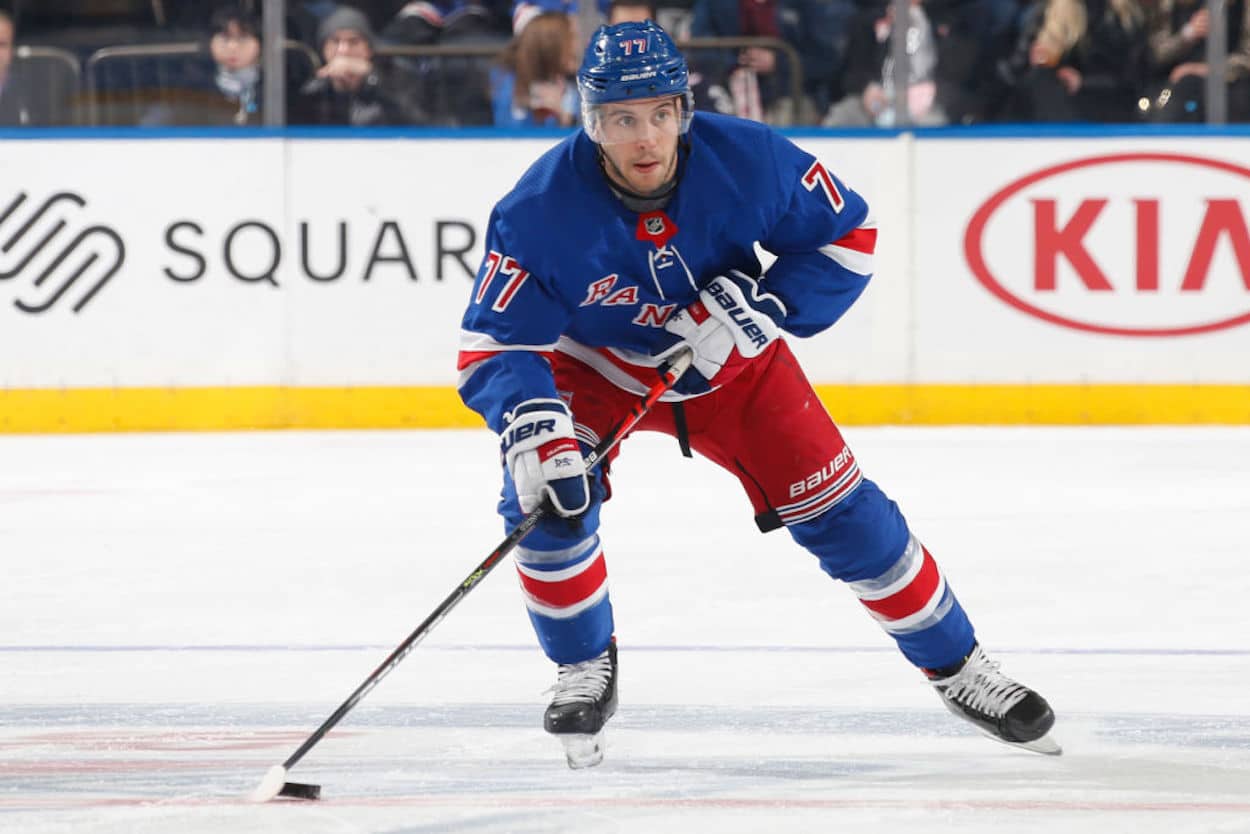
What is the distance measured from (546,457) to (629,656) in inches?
32.7

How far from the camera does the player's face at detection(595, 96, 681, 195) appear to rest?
2.70 meters

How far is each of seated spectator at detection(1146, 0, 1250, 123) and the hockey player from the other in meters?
4.00

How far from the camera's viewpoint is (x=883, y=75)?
21.9ft

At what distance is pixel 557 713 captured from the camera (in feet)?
9.02

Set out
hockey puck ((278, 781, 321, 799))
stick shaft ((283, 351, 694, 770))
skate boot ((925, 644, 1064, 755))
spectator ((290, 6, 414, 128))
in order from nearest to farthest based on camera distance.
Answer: hockey puck ((278, 781, 321, 799)) → stick shaft ((283, 351, 694, 770)) → skate boot ((925, 644, 1064, 755)) → spectator ((290, 6, 414, 128))

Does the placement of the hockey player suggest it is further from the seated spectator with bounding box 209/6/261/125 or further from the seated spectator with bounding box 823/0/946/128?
the seated spectator with bounding box 209/6/261/125

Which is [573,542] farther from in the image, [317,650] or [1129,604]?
[1129,604]

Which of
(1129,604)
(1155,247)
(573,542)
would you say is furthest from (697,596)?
(1155,247)

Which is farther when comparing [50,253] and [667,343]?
[50,253]

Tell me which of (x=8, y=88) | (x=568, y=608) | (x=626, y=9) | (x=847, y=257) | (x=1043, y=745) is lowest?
(x=1043, y=745)

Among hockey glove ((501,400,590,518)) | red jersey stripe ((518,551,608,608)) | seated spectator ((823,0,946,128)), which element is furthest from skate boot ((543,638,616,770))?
seated spectator ((823,0,946,128))

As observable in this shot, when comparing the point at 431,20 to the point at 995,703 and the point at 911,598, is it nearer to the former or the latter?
the point at 911,598

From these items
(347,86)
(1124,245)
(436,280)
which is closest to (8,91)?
(347,86)

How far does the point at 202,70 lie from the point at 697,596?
340cm
